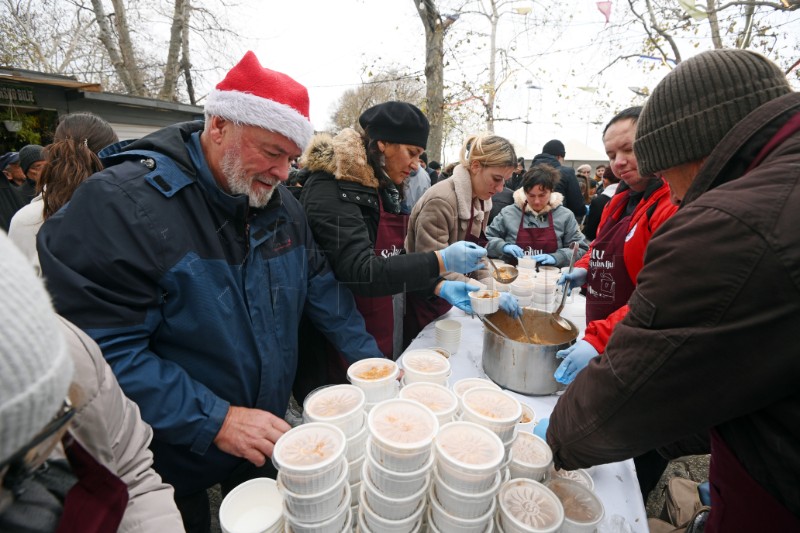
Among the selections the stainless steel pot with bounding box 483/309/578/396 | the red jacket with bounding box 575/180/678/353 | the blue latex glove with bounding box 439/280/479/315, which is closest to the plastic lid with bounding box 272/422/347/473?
the stainless steel pot with bounding box 483/309/578/396

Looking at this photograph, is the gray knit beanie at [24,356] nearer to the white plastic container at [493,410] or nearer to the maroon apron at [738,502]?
the white plastic container at [493,410]

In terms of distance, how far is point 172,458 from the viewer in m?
1.41

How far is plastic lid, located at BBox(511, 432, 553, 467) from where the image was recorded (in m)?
1.21

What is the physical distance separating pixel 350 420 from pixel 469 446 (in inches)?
14.9

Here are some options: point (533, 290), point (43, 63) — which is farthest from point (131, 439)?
point (43, 63)

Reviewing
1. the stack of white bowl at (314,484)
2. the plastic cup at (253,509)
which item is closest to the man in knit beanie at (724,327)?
the stack of white bowl at (314,484)

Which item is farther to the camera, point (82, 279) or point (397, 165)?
point (397, 165)

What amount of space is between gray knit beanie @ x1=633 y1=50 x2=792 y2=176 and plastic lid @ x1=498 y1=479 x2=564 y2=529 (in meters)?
1.19

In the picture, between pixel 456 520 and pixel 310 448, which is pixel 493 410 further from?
pixel 310 448

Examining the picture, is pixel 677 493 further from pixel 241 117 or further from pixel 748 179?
pixel 241 117

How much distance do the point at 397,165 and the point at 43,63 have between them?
20.1 metres

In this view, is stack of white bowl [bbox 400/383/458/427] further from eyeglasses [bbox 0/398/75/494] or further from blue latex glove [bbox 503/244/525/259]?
blue latex glove [bbox 503/244/525/259]

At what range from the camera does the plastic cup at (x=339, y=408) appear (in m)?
1.11

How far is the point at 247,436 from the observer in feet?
4.30
